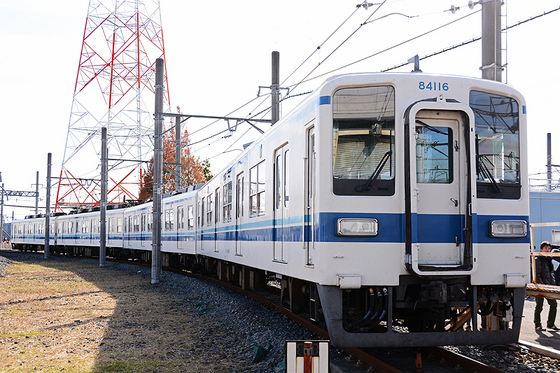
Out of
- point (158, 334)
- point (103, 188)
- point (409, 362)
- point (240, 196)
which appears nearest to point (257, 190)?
point (240, 196)

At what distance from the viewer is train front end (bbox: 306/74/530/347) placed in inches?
231

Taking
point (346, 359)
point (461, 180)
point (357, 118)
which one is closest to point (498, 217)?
point (461, 180)

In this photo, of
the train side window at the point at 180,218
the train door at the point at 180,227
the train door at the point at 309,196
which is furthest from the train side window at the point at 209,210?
the train door at the point at 309,196

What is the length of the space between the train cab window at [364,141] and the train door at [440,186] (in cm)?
28

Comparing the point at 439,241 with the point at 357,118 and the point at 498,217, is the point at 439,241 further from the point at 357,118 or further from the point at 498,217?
the point at 357,118

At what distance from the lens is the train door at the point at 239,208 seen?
1131cm

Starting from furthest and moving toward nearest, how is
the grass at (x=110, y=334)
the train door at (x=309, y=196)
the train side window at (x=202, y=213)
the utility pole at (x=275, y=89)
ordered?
the train side window at (x=202, y=213), the utility pole at (x=275, y=89), the grass at (x=110, y=334), the train door at (x=309, y=196)

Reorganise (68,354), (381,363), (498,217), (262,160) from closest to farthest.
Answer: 1. (381,363)
2. (498,217)
3. (68,354)
4. (262,160)

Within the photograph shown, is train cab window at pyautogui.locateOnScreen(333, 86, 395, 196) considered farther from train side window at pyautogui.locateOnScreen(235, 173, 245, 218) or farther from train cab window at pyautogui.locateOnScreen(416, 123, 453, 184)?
train side window at pyautogui.locateOnScreen(235, 173, 245, 218)

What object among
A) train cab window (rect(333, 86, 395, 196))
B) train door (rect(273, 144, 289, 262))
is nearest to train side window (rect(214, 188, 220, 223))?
train door (rect(273, 144, 289, 262))

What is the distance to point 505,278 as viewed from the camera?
20.0 feet

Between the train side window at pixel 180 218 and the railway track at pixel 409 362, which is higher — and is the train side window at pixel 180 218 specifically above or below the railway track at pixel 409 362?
above

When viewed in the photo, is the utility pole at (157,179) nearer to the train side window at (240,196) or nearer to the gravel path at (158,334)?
the gravel path at (158,334)

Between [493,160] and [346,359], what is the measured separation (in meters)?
2.68
